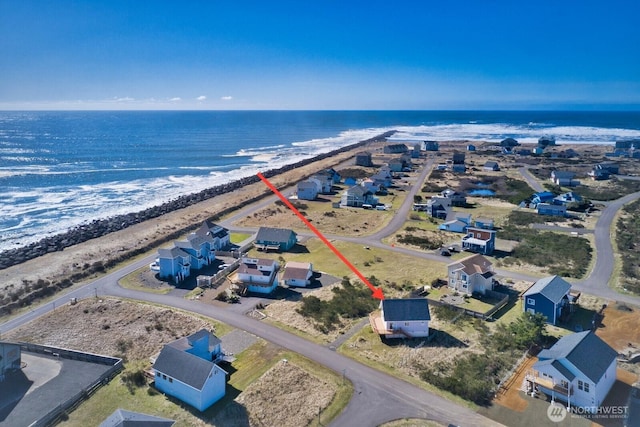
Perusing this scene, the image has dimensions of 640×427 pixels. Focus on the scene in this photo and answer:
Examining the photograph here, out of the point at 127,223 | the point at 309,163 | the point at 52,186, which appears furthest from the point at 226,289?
the point at 309,163

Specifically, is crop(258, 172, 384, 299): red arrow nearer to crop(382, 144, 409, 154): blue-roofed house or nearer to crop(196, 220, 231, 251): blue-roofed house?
crop(196, 220, 231, 251): blue-roofed house

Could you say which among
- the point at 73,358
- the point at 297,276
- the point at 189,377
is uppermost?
the point at 189,377

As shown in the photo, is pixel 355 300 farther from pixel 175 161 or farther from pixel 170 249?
pixel 175 161

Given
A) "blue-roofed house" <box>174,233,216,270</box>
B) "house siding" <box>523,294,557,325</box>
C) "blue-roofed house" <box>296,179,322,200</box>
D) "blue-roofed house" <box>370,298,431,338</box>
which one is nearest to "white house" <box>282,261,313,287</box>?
"blue-roofed house" <box>174,233,216,270</box>

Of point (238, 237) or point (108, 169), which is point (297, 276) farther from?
point (108, 169)

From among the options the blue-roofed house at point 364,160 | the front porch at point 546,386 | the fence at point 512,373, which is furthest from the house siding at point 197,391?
the blue-roofed house at point 364,160

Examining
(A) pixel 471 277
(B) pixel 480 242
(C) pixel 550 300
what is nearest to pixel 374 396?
(C) pixel 550 300

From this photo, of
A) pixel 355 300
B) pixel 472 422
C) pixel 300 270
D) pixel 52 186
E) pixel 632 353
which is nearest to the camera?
pixel 472 422
